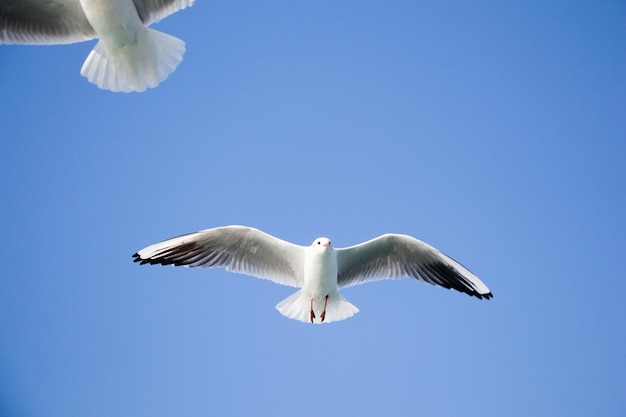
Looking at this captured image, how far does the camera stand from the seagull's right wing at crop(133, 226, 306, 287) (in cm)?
706

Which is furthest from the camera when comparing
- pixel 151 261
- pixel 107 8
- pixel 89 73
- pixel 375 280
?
pixel 375 280

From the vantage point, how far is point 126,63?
647 cm

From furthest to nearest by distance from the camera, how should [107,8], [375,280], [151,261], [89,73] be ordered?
[375,280] < [151,261] < [89,73] < [107,8]

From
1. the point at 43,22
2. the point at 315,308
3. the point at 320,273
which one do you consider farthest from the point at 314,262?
the point at 43,22

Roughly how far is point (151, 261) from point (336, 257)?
1.71 metres

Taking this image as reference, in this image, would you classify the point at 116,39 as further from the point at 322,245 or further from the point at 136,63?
the point at 322,245

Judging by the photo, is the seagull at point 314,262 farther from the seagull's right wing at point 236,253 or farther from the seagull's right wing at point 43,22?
the seagull's right wing at point 43,22

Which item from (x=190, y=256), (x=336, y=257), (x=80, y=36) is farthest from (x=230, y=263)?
(x=80, y=36)

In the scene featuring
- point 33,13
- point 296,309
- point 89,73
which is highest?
point 33,13

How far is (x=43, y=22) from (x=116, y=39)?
84 centimetres

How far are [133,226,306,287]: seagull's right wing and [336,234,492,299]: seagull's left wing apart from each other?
1.57ft

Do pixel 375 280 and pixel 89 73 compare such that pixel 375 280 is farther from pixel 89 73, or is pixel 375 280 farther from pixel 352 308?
pixel 89 73

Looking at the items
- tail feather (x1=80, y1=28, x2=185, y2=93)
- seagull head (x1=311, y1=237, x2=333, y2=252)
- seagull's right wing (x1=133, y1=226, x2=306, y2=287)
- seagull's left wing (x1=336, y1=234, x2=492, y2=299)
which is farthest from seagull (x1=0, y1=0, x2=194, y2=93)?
seagull's left wing (x1=336, y1=234, x2=492, y2=299)

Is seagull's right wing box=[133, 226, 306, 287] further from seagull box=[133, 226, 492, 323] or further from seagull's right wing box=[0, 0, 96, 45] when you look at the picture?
seagull's right wing box=[0, 0, 96, 45]
